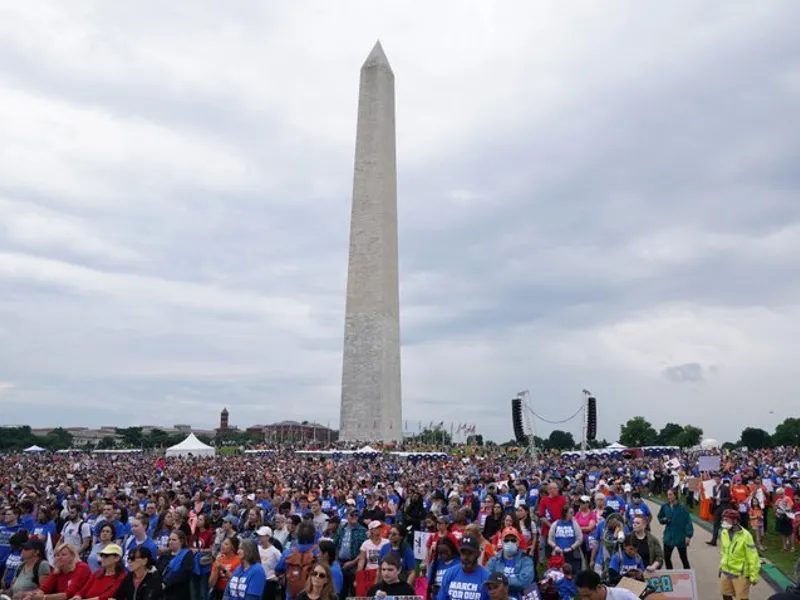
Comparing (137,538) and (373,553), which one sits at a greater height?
(137,538)

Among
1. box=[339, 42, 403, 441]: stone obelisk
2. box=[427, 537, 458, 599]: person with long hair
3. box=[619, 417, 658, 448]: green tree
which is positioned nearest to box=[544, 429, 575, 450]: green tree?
box=[619, 417, 658, 448]: green tree

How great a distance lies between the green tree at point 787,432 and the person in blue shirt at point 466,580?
86.1 m

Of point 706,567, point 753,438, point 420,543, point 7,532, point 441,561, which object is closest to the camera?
point 441,561

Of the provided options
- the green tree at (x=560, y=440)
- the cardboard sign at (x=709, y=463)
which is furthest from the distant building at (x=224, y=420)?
the cardboard sign at (x=709, y=463)

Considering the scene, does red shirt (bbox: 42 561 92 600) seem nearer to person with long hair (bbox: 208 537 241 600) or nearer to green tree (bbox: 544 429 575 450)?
person with long hair (bbox: 208 537 241 600)

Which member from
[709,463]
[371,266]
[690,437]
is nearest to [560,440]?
[690,437]

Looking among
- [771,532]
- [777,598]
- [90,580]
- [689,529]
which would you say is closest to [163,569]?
[90,580]

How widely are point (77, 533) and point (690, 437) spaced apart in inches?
3577

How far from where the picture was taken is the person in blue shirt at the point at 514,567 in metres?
8.05

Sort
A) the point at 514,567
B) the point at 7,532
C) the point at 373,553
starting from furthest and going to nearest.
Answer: the point at 7,532
the point at 373,553
the point at 514,567

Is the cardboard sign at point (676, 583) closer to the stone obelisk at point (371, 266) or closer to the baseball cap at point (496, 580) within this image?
the baseball cap at point (496, 580)

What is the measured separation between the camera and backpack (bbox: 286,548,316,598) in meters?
8.58

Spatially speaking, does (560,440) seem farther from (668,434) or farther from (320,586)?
(320,586)

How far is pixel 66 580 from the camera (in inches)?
329
